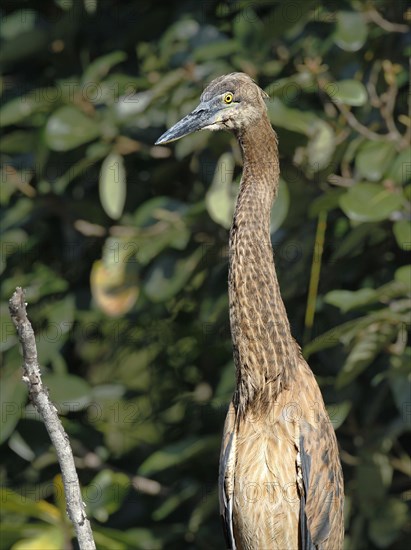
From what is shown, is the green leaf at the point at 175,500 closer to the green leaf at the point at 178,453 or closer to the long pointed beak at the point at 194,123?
the green leaf at the point at 178,453

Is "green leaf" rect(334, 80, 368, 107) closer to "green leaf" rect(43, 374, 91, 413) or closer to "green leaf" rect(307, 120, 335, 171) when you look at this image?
"green leaf" rect(307, 120, 335, 171)

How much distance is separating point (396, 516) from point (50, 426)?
6.41 ft

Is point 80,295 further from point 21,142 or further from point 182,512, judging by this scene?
point 182,512

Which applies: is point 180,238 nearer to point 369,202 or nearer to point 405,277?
point 369,202

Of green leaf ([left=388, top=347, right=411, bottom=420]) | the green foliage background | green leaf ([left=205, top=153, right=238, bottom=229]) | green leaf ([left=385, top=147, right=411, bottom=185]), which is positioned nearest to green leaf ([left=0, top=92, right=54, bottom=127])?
the green foliage background

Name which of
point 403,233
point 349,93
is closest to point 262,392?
point 403,233

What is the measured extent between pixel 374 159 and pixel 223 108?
2.25ft

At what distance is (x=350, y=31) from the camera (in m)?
3.41

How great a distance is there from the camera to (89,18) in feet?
13.6

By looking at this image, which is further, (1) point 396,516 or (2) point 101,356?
(2) point 101,356

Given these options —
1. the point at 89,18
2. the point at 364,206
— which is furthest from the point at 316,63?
the point at 89,18

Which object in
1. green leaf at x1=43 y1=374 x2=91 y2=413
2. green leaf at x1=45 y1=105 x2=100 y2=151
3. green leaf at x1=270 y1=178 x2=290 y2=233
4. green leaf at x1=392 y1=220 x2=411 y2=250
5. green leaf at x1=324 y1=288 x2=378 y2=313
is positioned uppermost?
green leaf at x1=45 y1=105 x2=100 y2=151

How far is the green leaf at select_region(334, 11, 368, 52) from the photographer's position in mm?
3387

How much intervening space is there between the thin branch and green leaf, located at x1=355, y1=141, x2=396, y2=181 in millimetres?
1662
